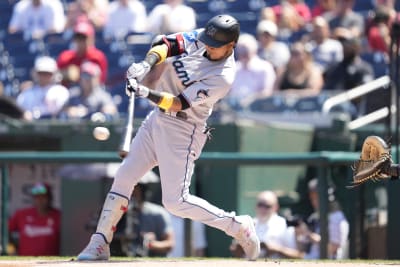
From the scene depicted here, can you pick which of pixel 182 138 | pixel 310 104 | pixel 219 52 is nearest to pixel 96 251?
pixel 182 138

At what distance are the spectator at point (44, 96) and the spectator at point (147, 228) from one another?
2.41 meters

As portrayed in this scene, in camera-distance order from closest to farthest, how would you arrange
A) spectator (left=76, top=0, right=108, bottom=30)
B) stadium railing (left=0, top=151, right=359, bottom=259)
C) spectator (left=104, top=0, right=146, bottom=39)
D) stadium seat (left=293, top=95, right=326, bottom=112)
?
stadium railing (left=0, top=151, right=359, bottom=259) < stadium seat (left=293, top=95, right=326, bottom=112) < spectator (left=104, top=0, right=146, bottom=39) < spectator (left=76, top=0, right=108, bottom=30)

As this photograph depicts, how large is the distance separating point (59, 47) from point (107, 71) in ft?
3.10

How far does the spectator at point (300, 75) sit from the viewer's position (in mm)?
11570

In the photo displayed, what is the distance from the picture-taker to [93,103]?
11.7 meters

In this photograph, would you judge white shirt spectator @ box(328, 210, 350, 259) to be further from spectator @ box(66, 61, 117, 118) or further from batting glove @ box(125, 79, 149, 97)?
batting glove @ box(125, 79, 149, 97)

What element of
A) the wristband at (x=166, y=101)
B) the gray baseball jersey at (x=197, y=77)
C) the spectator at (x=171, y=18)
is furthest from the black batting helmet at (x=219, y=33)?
the spectator at (x=171, y=18)

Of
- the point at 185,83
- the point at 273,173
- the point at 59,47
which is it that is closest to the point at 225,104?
the point at 273,173

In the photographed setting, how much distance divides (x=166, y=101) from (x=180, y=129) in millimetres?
379

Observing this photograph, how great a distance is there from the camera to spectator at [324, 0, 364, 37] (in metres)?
12.6

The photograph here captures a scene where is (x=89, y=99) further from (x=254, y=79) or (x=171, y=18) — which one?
(x=171, y=18)

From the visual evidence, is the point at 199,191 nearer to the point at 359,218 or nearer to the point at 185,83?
the point at 359,218

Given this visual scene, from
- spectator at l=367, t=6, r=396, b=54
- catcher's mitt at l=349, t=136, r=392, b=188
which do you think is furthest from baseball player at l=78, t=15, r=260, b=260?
spectator at l=367, t=6, r=396, b=54

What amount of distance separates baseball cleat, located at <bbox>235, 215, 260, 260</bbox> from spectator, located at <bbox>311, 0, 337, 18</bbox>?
654cm
